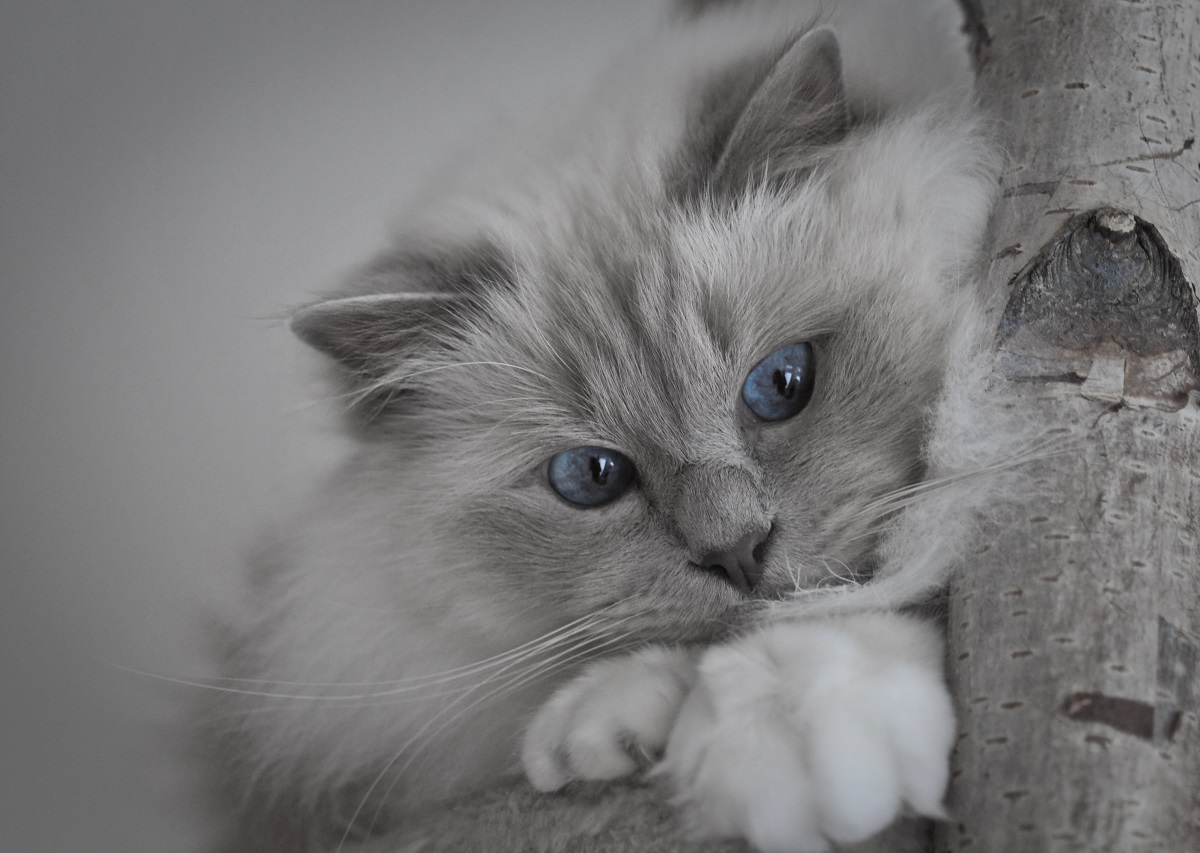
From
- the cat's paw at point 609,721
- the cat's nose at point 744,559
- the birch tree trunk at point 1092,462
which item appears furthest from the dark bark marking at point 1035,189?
the cat's paw at point 609,721

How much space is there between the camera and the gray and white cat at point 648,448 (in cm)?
90

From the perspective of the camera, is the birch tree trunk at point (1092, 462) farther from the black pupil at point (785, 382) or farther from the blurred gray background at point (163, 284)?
the blurred gray background at point (163, 284)

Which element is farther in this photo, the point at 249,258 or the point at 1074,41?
the point at 249,258

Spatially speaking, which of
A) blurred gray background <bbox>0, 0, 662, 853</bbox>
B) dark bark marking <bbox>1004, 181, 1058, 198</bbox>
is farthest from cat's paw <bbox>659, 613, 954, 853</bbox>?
blurred gray background <bbox>0, 0, 662, 853</bbox>

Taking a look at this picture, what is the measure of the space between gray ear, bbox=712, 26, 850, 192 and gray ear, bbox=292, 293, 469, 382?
397 millimetres

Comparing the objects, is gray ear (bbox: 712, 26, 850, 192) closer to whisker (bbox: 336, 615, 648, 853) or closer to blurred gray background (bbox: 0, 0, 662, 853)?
blurred gray background (bbox: 0, 0, 662, 853)

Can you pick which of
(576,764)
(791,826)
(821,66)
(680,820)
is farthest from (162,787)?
(821,66)

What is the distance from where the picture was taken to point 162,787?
1.17 m

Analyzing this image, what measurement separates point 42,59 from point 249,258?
1.13ft

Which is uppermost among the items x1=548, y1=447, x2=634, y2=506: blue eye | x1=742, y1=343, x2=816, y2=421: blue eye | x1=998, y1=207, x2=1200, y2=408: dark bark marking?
x1=998, y1=207, x2=1200, y2=408: dark bark marking

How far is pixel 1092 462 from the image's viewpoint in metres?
0.84

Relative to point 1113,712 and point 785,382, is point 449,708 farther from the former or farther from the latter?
point 1113,712

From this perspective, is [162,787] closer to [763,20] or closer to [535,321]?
[535,321]

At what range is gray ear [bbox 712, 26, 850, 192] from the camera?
1069 millimetres
